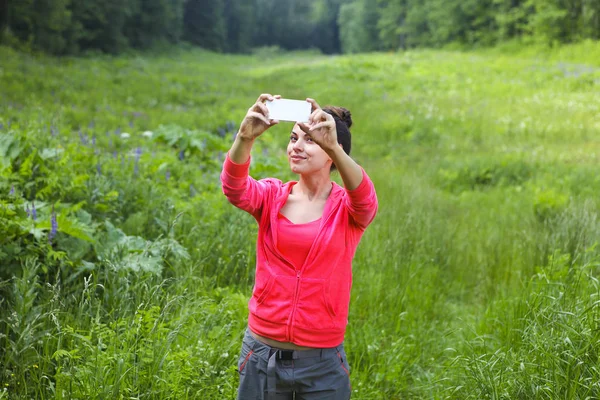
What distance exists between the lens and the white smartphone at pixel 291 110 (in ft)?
6.39

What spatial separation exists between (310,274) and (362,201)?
34 cm

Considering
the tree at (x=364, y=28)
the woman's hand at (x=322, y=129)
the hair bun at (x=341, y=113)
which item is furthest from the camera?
the tree at (x=364, y=28)

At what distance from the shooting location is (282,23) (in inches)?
3664

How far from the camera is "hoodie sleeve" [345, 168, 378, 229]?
6.86 ft

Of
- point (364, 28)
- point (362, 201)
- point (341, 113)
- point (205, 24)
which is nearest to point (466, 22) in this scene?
point (364, 28)

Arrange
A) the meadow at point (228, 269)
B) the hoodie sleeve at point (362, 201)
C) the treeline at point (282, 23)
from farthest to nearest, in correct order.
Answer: the treeline at point (282, 23) → the meadow at point (228, 269) → the hoodie sleeve at point (362, 201)

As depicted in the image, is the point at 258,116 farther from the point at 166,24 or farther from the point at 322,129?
the point at 166,24

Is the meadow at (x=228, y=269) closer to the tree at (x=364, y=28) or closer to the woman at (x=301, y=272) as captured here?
the woman at (x=301, y=272)

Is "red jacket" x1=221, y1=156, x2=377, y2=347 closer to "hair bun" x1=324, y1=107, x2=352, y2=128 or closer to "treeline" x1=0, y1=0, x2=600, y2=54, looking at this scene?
"hair bun" x1=324, y1=107, x2=352, y2=128

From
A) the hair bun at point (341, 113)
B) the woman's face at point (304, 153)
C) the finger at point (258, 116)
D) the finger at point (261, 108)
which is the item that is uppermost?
the finger at point (261, 108)

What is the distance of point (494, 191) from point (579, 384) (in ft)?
18.8

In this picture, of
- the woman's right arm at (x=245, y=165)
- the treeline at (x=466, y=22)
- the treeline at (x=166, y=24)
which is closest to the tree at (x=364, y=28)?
the treeline at (x=466, y=22)

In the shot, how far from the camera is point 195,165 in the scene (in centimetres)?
666

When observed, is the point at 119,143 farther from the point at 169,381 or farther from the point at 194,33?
the point at 194,33
